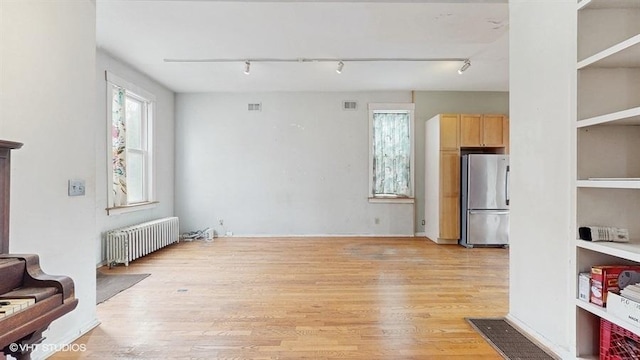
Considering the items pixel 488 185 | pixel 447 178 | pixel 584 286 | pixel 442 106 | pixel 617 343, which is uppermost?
pixel 442 106

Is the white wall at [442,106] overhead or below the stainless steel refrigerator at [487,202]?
overhead

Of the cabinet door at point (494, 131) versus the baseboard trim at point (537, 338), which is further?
the cabinet door at point (494, 131)

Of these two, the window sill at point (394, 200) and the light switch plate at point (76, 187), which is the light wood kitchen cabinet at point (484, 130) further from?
the light switch plate at point (76, 187)

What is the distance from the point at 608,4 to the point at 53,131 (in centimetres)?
336

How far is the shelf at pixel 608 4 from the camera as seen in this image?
1.66m

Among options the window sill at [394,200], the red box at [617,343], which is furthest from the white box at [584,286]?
the window sill at [394,200]

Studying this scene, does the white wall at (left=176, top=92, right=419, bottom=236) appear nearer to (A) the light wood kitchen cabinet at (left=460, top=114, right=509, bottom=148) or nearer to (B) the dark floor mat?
(A) the light wood kitchen cabinet at (left=460, top=114, right=509, bottom=148)

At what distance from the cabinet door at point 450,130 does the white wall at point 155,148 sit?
187 inches

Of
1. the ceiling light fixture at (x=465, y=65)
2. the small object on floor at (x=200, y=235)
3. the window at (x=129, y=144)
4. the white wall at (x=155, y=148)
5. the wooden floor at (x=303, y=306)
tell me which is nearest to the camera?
the wooden floor at (x=303, y=306)

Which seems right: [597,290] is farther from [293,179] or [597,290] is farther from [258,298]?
[293,179]

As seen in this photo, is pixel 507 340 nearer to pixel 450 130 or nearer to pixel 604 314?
pixel 604 314

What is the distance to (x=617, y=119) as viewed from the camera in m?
1.54

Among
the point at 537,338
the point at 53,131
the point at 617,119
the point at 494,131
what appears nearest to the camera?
the point at 617,119

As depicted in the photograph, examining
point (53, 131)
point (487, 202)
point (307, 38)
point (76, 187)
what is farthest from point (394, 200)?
point (53, 131)
